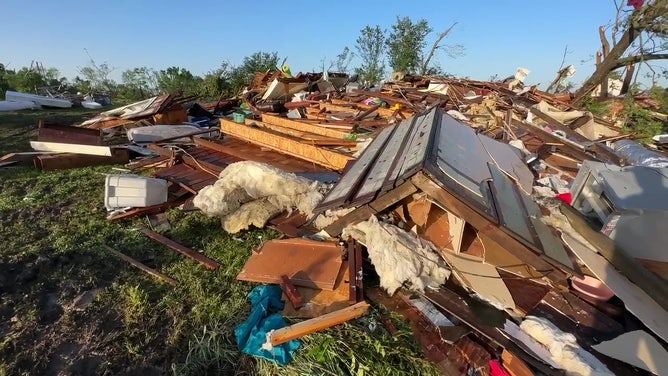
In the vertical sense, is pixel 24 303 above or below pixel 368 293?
below

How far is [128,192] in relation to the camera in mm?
4438

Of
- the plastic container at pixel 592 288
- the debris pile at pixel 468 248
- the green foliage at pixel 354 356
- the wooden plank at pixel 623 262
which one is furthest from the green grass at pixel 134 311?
the wooden plank at pixel 623 262

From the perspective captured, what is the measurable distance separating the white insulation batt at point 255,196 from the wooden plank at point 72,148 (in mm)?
3571

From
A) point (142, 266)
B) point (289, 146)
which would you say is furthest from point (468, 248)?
point (289, 146)

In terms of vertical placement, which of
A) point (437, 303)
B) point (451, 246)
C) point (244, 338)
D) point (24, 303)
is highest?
point (451, 246)

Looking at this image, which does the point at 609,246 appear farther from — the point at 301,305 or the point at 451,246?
the point at 301,305

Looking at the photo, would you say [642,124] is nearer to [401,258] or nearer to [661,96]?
[661,96]

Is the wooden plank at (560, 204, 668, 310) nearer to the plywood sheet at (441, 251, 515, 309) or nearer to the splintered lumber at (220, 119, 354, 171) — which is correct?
the plywood sheet at (441, 251, 515, 309)

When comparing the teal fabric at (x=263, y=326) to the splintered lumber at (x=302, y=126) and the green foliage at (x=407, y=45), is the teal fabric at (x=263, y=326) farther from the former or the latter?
the green foliage at (x=407, y=45)

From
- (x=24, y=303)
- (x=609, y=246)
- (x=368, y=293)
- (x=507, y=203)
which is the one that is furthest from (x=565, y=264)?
(x=24, y=303)

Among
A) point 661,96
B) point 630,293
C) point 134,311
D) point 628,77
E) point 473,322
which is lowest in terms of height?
point 134,311

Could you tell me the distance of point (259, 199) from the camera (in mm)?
4242

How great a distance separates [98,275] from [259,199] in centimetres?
178

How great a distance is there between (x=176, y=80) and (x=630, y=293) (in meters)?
18.3
